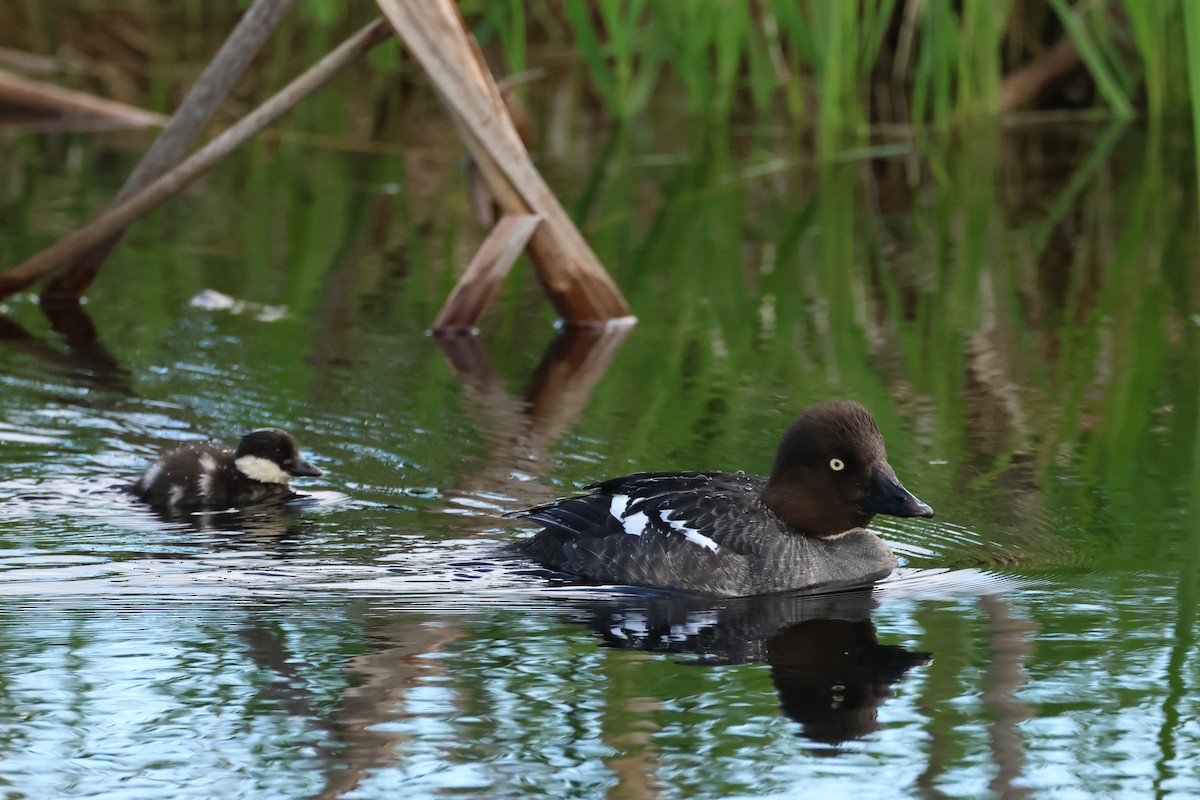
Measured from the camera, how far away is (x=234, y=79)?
8.33 metres

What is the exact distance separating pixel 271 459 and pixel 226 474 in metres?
0.17

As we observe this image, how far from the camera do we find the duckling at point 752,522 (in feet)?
18.1

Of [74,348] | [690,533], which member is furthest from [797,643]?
[74,348]

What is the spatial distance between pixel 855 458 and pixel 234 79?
3871mm

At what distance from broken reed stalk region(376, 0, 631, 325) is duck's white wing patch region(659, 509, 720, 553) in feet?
9.32

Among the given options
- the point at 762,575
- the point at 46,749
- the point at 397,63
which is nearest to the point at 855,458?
the point at 762,575

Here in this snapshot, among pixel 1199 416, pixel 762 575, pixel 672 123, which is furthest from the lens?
pixel 672 123

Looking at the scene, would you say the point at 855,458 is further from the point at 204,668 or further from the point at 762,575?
the point at 204,668

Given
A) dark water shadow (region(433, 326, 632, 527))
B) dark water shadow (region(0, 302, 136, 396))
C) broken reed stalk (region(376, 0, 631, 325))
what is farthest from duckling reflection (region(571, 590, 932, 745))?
dark water shadow (region(0, 302, 136, 396))

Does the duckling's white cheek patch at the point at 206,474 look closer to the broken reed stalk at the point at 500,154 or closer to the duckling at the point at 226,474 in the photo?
the duckling at the point at 226,474

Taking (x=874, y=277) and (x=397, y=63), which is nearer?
(x=874, y=277)

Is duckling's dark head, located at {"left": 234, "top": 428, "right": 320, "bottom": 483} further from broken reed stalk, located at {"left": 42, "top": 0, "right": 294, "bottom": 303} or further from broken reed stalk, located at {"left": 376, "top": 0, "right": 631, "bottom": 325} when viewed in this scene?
broken reed stalk, located at {"left": 42, "top": 0, "right": 294, "bottom": 303}

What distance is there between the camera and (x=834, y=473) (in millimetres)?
5676

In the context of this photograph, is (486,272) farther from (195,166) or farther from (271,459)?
(271,459)
